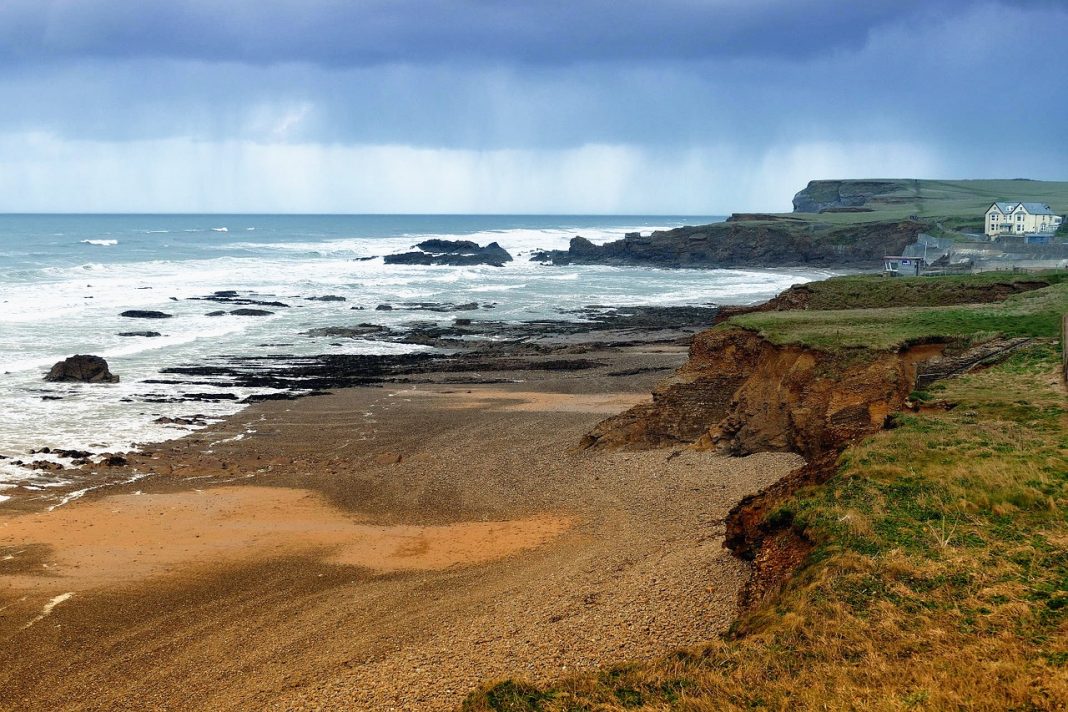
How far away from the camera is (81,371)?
Answer: 3428 centimetres

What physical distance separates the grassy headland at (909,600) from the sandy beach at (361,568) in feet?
5.80

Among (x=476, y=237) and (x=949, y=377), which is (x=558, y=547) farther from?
(x=476, y=237)

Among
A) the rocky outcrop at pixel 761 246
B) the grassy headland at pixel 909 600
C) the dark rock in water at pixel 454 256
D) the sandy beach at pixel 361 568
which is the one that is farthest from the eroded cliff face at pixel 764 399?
the dark rock in water at pixel 454 256

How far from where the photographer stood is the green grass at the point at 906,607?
8000 mm

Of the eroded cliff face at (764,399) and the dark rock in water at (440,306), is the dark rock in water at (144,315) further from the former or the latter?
the eroded cliff face at (764,399)

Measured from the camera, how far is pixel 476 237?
171m

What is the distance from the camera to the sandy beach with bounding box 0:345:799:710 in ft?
38.4

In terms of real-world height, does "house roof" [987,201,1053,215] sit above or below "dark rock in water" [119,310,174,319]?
above

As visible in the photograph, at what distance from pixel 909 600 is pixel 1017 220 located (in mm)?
80427

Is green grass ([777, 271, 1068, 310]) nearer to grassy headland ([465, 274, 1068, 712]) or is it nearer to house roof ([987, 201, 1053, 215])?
grassy headland ([465, 274, 1068, 712])

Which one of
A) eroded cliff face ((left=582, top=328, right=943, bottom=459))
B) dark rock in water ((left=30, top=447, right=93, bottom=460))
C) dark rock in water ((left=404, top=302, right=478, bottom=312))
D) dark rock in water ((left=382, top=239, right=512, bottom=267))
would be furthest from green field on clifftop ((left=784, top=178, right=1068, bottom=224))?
dark rock in water ((left=30, top=447, right=93, bottom=460))

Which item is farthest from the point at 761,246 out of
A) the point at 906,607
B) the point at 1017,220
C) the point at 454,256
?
the point at 906,607

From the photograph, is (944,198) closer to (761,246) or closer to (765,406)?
(761,246)

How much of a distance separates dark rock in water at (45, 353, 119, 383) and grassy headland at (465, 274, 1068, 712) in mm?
28662
